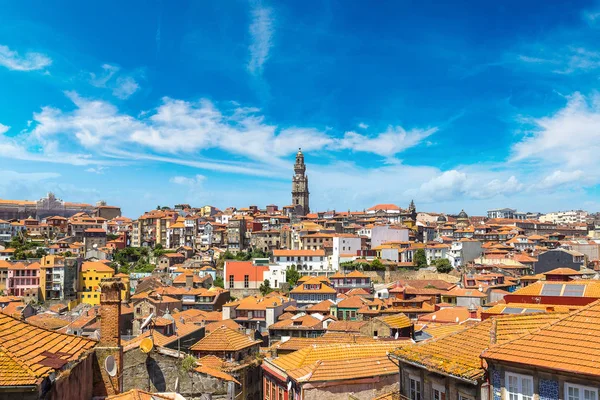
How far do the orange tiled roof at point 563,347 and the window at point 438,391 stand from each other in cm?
155

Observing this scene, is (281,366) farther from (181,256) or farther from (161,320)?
(181,256)

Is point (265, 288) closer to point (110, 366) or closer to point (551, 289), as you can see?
point (551, 289)

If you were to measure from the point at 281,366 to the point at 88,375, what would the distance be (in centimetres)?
697

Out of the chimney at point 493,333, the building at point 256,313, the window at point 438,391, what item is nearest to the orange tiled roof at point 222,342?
the window at point 438,391

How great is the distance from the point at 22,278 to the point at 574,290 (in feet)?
256

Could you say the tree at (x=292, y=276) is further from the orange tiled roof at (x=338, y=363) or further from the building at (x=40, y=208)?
the building at (x=40, y=208)

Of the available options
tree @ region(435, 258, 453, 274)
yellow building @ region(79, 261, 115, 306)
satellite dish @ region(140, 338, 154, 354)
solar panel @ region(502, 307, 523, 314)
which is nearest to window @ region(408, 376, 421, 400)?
solar panel @ region(502, 307, 523, 314)

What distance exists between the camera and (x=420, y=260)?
8412cm

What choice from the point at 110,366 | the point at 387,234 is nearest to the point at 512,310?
the point at 110,366

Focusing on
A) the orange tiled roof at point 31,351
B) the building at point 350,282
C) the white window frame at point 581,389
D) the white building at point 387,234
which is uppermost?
the white building at point 387,234

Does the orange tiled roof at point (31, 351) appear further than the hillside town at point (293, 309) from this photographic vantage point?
No

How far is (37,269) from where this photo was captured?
7831 centimetres

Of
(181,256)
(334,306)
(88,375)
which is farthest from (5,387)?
(181,256)

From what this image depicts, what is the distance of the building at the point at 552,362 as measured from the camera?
28.1 feet
